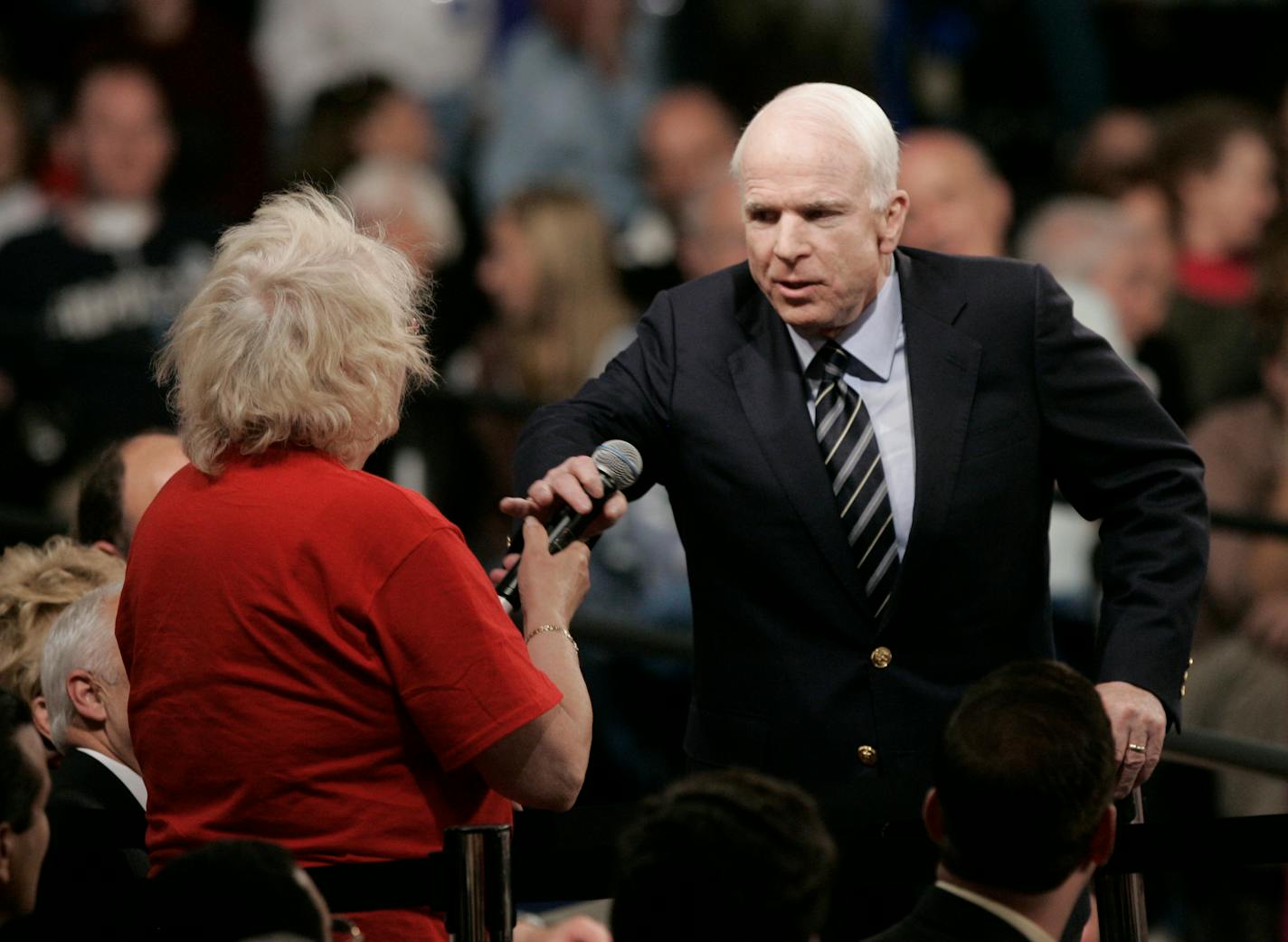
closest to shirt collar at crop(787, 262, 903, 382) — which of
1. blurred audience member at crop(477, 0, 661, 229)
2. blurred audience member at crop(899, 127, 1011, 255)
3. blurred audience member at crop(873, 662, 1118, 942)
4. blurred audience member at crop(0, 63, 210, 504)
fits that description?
blurred audience member at crop(873, 662, 1118, 942)

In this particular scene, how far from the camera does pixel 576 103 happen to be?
6773mm

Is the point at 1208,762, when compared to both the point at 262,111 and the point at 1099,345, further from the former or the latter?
the point at 262,111

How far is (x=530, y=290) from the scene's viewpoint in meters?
5.83

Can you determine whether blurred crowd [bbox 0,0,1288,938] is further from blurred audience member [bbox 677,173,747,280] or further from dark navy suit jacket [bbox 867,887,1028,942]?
dark navy suit jacket [bbox 867,887,1028,942]

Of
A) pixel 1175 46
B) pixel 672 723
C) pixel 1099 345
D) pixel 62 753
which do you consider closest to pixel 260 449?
pixel 62 753

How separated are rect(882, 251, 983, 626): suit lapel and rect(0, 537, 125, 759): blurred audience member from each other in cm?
117

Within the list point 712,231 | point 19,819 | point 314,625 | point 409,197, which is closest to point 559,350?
point 712,231

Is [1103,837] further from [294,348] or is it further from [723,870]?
[294,348]

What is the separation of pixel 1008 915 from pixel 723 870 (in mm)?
384

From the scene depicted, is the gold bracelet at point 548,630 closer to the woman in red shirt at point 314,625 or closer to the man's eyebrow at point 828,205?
the woman in red shirt at point 314,625

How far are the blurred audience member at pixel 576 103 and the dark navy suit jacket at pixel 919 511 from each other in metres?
3.92

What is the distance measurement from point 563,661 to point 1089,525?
9.41 ft

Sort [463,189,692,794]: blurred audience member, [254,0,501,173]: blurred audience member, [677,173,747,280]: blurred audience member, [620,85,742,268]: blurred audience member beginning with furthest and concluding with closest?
[254,0,501,173]: blurred audience member → [620,85,742,268]: blurred audience member → [677,173,747,280]: blurred audience member → [463,189,692,794]: blurred audience member

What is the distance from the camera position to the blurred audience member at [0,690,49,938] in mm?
2070
